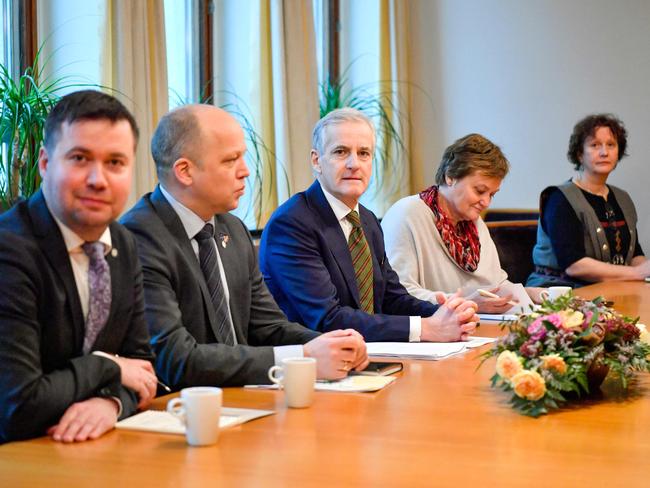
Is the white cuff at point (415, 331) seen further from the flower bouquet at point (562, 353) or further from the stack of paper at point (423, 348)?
the flower bouquet at point (562, 353)

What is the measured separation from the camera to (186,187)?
101 inches

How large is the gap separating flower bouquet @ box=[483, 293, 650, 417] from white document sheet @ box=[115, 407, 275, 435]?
0.50 m

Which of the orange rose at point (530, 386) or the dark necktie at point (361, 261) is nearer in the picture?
the orange rose at point (530, 386)

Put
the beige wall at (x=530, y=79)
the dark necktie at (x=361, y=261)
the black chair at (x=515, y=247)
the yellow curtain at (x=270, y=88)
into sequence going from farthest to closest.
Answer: the beige wall at (x=530, y=79), the yellow curtain at (x=270, y=88), the black chair at (x=515, y=247), the dark necktie at (x=361, y=261)

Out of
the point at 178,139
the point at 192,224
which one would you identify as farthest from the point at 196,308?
the point at 178,139

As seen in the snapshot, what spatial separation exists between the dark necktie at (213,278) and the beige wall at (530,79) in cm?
473

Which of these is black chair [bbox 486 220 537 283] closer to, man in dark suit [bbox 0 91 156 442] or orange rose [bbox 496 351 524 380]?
orange rose [bbox 496 351 524 380]

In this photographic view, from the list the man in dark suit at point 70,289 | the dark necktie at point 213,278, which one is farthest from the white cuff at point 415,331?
the man in dark suit at point 70,289

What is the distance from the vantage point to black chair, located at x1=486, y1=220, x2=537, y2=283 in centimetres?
526

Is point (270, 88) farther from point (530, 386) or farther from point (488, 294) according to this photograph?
point (530, 386)

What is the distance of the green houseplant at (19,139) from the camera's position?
3609mm

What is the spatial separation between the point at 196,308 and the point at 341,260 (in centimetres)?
85

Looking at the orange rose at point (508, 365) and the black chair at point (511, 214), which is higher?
the black chair at point (511, 214)

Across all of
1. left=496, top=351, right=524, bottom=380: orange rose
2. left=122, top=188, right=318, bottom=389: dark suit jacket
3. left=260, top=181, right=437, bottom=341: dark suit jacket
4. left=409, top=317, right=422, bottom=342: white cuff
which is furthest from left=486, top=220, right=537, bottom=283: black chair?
left=496, top=351, right=524, bottom=380: orange rose
